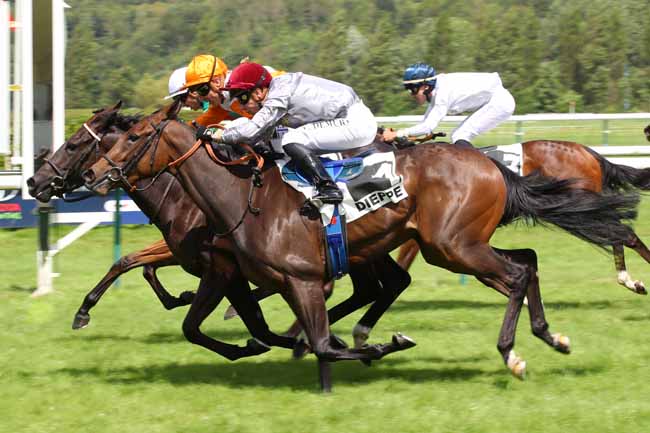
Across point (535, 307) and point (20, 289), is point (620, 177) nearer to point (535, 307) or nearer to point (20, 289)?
point (535, 307)

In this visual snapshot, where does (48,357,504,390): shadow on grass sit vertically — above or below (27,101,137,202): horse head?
below

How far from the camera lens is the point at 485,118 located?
841 centimetres

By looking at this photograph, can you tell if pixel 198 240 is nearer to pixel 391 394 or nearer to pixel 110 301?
pixel 391 394

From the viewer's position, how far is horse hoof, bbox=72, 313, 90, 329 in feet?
24.4

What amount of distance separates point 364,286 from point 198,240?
1.13 m

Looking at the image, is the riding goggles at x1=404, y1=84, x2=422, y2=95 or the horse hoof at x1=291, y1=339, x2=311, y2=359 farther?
the riding goggles at x1=404, y1=84, x2=422, y2=95

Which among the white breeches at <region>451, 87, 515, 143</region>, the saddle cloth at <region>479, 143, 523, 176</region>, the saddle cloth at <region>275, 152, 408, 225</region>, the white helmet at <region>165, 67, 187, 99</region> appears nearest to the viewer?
the saddle cloth at <region>275, 152, 408, 225</region>

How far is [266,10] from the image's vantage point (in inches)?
5271

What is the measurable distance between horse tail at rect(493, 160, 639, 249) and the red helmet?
1.49m

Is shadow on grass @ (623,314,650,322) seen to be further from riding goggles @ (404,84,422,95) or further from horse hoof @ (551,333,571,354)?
riding goggles @ (404,84,422,95)

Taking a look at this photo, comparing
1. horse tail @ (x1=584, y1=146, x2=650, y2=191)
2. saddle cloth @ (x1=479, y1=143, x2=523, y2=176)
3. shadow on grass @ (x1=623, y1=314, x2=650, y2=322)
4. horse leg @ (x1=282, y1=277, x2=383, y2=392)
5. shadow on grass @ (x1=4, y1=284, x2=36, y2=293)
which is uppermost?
saddle cloth @ (x1=479, y1=143, x2=523, y2=176)

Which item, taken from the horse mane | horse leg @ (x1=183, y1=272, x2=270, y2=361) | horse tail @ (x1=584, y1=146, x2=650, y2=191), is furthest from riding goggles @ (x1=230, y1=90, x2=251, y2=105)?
horse tail @ (x1=584, y1=146, x2=650, y2=191)

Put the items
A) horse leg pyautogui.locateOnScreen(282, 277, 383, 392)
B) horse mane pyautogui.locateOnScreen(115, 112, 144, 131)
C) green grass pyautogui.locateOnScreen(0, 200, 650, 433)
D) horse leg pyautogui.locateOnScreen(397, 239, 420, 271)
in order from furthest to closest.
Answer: horse leg pyautogui.locateOnScreen(397, 239, 420, 271) → horse mane pyautogui.locateOnScreen(115, 112, 144, 131) → horse leg pyautogui.locateOnScreen(282, 277, 383, 392) → green grass pyautogui.locateOnScreen(0, 200, 650, 433)

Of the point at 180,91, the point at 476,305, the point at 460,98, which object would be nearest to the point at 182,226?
the point at 180,91
